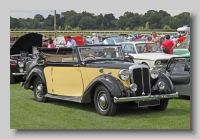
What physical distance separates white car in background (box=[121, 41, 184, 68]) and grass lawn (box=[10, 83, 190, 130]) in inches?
162

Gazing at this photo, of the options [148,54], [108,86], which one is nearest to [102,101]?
[108,86]

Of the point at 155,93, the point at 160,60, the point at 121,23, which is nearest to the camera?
the point at 155,93

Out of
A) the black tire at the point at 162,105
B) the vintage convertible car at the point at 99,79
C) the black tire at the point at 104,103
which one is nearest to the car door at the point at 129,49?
the vintage convertible car at the point at 99,79

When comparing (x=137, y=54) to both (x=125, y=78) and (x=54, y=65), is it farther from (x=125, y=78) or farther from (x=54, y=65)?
(x=125, y=78)

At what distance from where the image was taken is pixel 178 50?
1596 cm

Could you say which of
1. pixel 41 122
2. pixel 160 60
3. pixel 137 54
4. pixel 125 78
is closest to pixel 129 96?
pixel 125 78

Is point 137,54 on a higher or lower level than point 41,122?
higher

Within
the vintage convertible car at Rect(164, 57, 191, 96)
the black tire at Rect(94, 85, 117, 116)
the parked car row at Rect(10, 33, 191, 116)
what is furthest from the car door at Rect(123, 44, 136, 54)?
the black tire at Rect(94, 85, 117, 116)

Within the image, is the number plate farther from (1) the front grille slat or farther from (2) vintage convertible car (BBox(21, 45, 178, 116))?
(1) the front grille slat

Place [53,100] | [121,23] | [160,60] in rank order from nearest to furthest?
1. [121,23]
2. [53,100]
3. [160,60]

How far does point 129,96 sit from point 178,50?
24.8 ft

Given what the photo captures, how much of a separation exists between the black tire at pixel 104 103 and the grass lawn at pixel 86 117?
0.39ft

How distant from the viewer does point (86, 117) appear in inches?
353

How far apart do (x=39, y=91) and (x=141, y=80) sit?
3.02 metres
